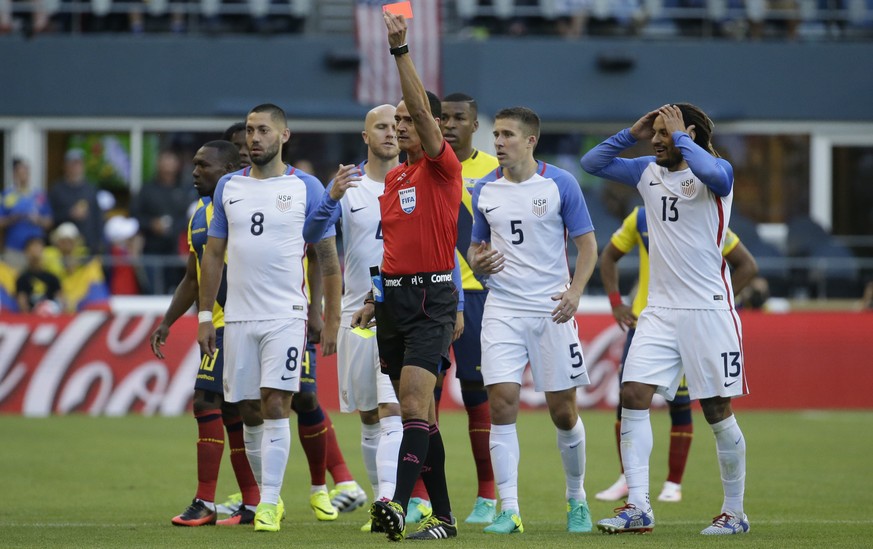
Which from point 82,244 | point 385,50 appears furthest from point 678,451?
point 385,50

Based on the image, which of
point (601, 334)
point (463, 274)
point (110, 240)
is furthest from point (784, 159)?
point (463, 274)

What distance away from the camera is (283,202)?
29.4 ft

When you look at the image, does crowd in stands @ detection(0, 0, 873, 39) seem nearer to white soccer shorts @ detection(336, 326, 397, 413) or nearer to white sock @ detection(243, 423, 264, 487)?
white soccer shorts @ detection(336, 326, 397, 413)

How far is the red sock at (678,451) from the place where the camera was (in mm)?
11031

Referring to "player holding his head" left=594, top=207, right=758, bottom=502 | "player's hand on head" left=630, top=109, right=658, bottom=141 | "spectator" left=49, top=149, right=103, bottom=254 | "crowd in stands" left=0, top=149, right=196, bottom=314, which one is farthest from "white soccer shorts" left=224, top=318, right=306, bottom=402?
"spectator" left=49, top=149, right=103, bottom=254

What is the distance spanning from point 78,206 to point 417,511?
1259 centimetres

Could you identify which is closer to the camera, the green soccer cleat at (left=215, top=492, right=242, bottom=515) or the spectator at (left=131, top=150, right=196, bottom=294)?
the green soccer cleat at (left=215, top=492, right=242, bottom=515)

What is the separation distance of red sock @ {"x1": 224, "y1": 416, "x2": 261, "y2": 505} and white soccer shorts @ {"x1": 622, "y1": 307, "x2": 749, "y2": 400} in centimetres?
260

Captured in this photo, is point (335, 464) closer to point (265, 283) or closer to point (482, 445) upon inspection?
point (482, 445)

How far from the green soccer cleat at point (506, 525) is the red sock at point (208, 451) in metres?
1.88

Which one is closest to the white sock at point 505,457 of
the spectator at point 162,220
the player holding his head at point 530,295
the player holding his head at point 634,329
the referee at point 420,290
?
the player holding his head at point 530,295

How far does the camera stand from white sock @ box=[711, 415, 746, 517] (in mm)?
8625

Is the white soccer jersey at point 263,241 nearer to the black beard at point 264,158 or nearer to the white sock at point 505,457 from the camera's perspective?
the black beard at point 264,158

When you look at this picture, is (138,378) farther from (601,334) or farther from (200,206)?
(200,206)
